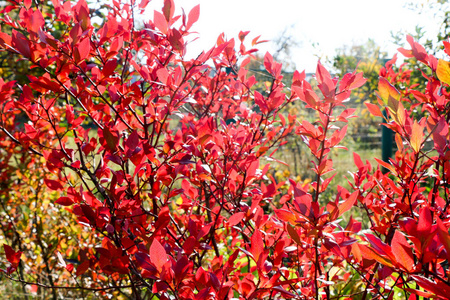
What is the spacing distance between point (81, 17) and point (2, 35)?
0.78 feet

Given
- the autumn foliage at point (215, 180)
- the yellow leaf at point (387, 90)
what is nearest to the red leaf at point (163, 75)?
the autumn foliage at point (215, 180)

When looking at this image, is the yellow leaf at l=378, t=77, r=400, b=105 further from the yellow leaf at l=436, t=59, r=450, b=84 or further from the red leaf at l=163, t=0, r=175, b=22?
the red leaf at l=163, t=0, r=175, b=22

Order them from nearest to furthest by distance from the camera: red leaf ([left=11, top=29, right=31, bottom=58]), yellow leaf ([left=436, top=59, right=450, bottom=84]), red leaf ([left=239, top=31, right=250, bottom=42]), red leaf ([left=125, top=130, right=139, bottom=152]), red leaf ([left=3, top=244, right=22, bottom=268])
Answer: yellow leaf ([left=436, top=59, right=450, bottom=84]), red leaf ([left=11, top=29, right=31, bottom=58]), red leaf ([left=125, top=130, right=139, bottom=152]), red leaf ([left=3, top=244, right=22, bottom=268]), red leaf ([left=239, top=31, right=250, bottom=42])

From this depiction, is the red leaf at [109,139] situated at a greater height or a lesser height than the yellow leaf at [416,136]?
greater

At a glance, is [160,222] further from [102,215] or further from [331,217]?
[331,217]

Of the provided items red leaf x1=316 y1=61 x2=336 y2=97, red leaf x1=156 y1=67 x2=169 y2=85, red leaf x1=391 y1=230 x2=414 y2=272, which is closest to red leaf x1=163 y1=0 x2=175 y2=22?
red leaf x1=156 y1=67 x2=169 y2=85

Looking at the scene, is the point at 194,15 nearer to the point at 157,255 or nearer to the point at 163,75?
the point at 163,75

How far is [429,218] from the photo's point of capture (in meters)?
0.67

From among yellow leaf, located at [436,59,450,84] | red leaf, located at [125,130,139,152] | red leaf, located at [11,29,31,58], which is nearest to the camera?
yellow leaf, located at [436,59,450,84]

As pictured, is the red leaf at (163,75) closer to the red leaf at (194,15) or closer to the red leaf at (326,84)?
the red leaf at (194,15)

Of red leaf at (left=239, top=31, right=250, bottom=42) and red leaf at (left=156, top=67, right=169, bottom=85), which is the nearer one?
red leaf at (left=156, top=67, right=169, bottom=85)

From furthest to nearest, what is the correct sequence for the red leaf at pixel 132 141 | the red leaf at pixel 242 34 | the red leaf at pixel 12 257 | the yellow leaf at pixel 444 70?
the red leaf at pixel 242 34 < the red leaf at pixel 12 257 < the red leaf at pixel 132 141 < the yellow leaf at pixel 444 70

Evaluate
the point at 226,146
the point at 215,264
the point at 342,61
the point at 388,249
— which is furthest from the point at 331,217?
the point at 342,61

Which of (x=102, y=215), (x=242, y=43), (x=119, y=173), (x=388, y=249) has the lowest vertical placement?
(x=388, y=249)
